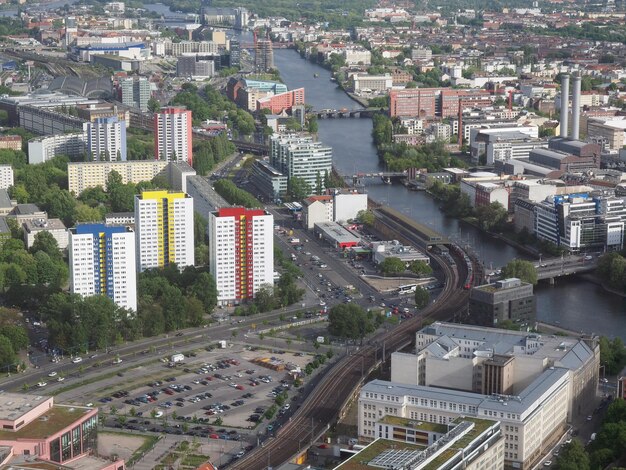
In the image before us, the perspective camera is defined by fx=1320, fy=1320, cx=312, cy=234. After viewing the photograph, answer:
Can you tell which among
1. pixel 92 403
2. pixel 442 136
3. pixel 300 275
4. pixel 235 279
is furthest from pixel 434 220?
pixel 92 403

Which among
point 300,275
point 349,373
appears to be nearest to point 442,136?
point 300,275

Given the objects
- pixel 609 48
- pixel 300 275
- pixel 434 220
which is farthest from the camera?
pixel 609 48

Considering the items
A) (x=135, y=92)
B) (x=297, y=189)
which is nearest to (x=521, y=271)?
(x=297, y=189)

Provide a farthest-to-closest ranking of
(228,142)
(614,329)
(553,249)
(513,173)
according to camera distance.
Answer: (228,142)
(513,173)
(553,249)
(614,329)

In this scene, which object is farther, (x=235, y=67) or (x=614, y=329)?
(x=235, y=67)

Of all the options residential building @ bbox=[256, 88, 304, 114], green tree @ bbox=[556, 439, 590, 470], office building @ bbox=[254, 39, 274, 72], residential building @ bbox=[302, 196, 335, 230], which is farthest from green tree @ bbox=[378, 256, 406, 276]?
office building @ bbox=[254, 39, 274, 72]

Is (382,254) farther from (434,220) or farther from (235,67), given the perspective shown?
(235,67)

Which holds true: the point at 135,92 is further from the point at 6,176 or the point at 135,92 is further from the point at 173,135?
the point at 6,176
